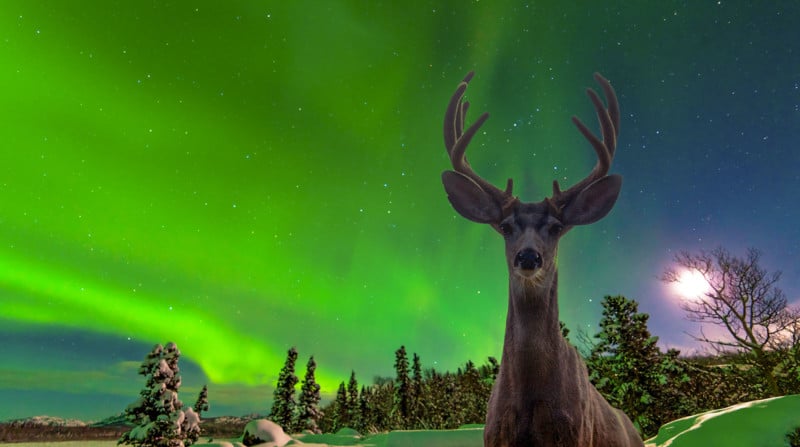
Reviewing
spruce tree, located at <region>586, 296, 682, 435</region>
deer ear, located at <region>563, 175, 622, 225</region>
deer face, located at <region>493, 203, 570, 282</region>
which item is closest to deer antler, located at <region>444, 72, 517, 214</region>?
deer face, located at <region>493, 203, 570, 282</region>

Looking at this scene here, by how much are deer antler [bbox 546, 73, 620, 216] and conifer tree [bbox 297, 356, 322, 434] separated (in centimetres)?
5568

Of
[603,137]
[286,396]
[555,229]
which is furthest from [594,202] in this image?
[286,396]

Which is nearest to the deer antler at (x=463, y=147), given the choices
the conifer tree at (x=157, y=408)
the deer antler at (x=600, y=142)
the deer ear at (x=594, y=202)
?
the deer antler at (x=600, y=142)

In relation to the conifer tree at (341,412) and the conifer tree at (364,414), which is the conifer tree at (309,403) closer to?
the conifer tree at (364,414)

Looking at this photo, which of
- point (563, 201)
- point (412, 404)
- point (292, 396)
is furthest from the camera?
point (412, 404)

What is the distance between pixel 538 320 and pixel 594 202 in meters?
1.59

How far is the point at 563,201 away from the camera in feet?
17.2

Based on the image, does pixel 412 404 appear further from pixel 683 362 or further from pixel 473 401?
pixel 683 362

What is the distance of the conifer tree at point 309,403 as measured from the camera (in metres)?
53.9

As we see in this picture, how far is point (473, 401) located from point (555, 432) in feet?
186

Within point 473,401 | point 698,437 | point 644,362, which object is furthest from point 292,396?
point 698,437

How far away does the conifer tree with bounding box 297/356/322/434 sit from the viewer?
53938 mm

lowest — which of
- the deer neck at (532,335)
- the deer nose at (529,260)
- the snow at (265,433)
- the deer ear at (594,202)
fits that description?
the snow at (265,433)

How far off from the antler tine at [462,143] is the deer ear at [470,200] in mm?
138
